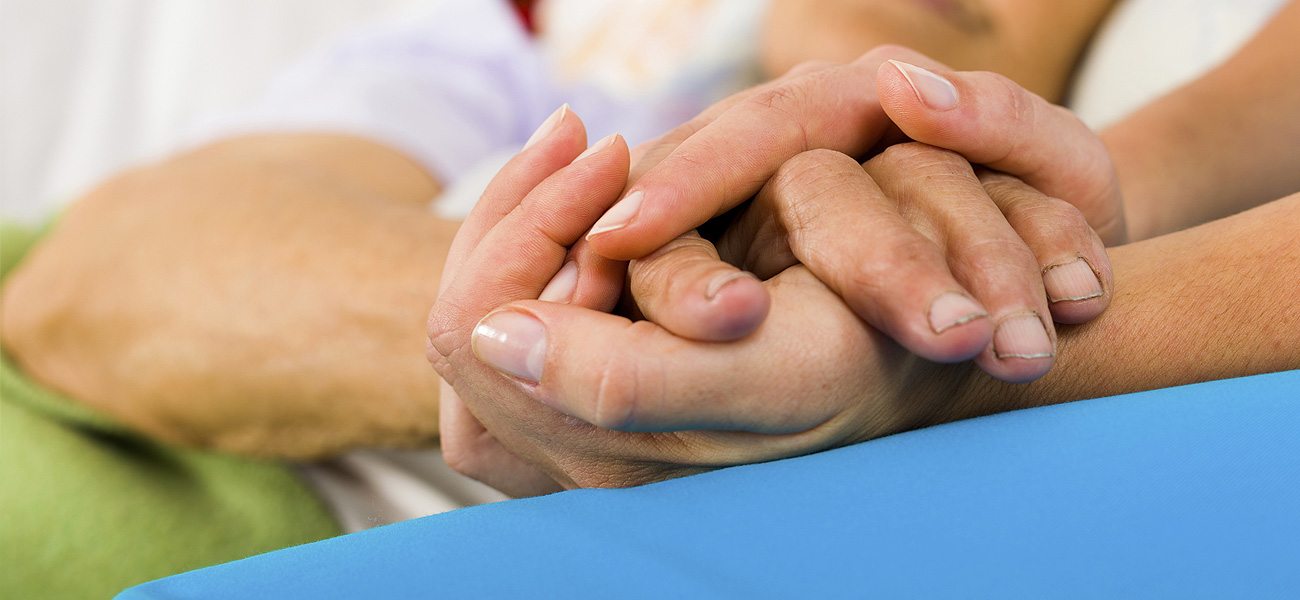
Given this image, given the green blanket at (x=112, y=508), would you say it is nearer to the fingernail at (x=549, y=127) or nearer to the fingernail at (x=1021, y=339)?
the fingernail at (x=549, y=127)

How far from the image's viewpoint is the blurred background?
5.80ft

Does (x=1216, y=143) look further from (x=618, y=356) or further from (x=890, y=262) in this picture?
(x=618, y=356)

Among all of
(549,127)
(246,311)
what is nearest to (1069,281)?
(549,127)

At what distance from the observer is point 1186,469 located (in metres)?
0.37

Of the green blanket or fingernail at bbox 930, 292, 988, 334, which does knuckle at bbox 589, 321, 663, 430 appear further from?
the green blanket

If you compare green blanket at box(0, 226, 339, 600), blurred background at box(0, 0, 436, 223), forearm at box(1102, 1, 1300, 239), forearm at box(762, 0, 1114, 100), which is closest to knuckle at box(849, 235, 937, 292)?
forearm at box(1102, 1, 1300, 239)

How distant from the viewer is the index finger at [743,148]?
1.31ft

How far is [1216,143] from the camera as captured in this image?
0.66m

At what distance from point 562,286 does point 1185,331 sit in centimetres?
32

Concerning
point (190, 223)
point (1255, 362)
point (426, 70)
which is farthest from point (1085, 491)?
point (426, 70)

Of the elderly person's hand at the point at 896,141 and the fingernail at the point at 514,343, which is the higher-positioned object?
the elderly person's hand at the point at 896,141

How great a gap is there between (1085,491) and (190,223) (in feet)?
2.81

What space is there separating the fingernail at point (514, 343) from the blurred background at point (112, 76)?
5.03ft

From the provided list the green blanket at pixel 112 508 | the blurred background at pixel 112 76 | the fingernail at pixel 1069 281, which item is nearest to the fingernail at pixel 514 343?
the fingernail at pixel 1069 281
